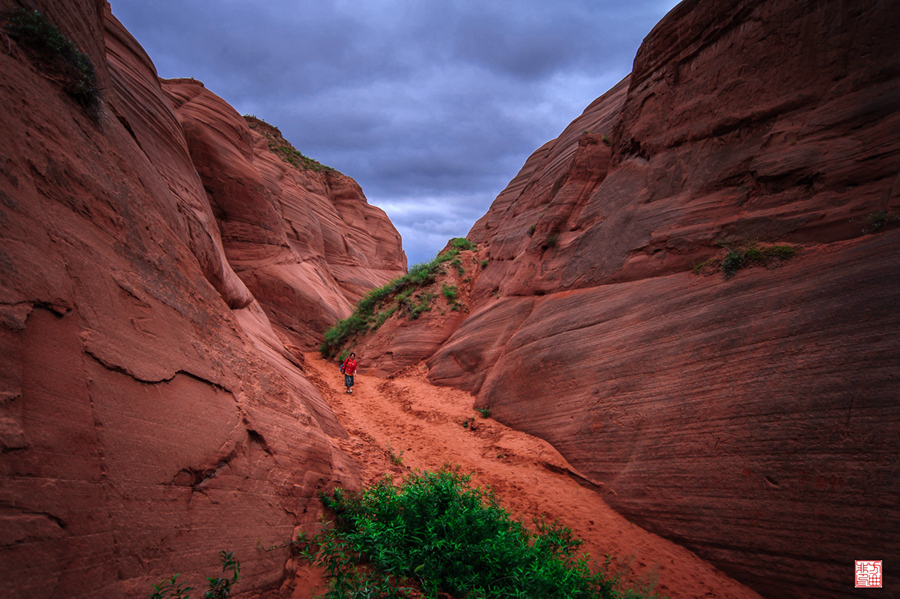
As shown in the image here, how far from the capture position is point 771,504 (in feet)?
15.0

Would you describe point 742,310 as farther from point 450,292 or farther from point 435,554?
point 450,292

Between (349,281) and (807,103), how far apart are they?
2465 cm

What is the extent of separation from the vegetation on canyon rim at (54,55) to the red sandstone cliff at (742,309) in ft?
27.7

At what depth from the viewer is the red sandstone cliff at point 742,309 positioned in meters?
4.41

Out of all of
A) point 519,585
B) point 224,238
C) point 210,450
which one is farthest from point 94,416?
point 224,238

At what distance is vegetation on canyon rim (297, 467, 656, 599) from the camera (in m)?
3.63

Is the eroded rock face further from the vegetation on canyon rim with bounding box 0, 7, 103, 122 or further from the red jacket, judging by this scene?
the vegetation on canyon rim with bounding box 0, 7, 103, 122

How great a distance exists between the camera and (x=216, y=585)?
3.03m

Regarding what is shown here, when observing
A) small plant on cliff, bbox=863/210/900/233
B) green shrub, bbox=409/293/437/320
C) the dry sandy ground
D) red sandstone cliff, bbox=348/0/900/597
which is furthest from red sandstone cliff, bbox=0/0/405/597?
green shrub, bbox=409/293/437/320

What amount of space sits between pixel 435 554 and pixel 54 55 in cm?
668

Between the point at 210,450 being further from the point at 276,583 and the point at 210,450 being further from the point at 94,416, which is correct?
the point at 276,583

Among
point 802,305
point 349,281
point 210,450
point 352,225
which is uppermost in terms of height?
point 352,225

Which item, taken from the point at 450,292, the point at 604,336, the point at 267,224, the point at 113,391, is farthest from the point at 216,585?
the point at 267,224

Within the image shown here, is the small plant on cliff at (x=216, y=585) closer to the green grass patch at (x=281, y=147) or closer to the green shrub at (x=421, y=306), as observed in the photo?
the green shrub at (x=421, y=306)
